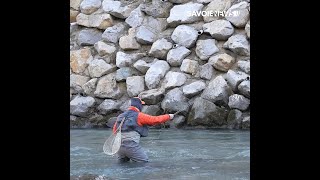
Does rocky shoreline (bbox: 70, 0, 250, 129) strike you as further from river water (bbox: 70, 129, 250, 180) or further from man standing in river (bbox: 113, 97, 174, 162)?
man standing in river (bbox: 113, 97, 174, 162)

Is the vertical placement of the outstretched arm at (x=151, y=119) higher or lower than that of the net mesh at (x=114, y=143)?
higher

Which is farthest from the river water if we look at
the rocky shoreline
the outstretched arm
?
the rocky shoreline

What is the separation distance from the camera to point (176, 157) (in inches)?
274

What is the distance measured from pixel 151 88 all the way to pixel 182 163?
451 centimetres

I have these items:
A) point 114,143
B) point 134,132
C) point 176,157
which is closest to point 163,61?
point 176,157

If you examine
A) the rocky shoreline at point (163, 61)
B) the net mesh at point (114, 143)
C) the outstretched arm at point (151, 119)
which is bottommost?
the net mesh at point (114, 143)

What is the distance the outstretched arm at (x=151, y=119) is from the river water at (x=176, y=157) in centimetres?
48

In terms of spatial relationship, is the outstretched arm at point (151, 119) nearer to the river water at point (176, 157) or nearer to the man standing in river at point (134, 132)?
the man standing in river at point (134, 132)

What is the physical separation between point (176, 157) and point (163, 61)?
4.42 meters

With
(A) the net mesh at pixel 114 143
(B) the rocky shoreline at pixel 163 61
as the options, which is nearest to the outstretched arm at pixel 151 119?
(A) the net mesh at pixel 114 143

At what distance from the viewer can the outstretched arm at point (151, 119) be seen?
6.41 m

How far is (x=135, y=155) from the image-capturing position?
6.50 meters
